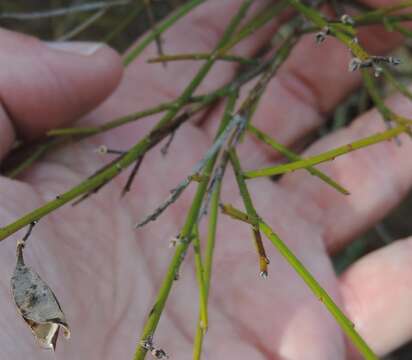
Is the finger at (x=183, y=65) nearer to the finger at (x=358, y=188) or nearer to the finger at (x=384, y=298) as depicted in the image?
the finger at (x=358, y=188)

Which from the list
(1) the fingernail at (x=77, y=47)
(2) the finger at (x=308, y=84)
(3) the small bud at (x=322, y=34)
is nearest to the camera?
(3) the small bud at (x=322, y=34)

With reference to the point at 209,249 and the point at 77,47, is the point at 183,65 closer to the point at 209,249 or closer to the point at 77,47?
the point at 77,47

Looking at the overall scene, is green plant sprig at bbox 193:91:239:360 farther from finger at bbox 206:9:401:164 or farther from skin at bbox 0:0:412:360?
finger at bbox 206:9:401:164

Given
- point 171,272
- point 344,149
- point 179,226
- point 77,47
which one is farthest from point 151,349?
point 77,47

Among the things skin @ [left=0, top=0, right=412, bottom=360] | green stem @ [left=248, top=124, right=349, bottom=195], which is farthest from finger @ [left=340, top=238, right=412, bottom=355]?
green stem @ [left=248, top=124, right=349, bottom=195]

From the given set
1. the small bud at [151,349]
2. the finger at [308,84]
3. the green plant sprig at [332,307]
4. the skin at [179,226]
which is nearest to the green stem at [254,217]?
the green plant sprig at [332,307]

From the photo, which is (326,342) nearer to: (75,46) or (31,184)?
(31,184)
